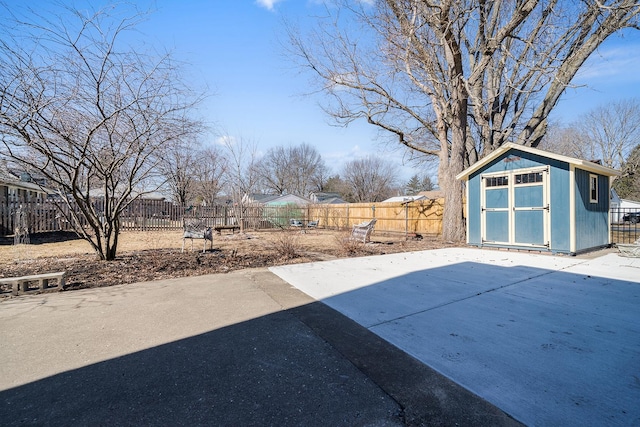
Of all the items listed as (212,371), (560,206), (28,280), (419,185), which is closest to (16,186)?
(28,280)

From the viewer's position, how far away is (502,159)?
894cm

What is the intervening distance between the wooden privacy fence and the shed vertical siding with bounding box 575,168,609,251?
17.6ft

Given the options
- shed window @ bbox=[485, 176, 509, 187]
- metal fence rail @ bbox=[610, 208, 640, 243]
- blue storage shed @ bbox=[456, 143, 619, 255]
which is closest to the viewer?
Answer: blue storage shed @ bbox=[456, 143, 619, 255]

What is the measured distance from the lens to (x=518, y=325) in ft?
10.0

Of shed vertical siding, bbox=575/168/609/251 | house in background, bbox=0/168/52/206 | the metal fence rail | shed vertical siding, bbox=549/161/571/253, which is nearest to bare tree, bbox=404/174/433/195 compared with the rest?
the metal fence rail

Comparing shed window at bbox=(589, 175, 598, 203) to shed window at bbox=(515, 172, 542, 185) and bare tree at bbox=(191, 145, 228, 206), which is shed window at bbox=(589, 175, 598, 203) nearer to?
shed window at bbox=(515, 172, 542, 185)

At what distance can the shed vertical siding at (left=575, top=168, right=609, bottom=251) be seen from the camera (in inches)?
309

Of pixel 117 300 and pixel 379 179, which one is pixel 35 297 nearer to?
pixel 117 300

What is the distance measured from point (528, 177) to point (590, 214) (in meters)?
2.06

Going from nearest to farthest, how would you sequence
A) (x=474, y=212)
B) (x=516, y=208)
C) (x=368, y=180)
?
(x=516, y=208) < (x=474, y=212) < (x=368, y=180)

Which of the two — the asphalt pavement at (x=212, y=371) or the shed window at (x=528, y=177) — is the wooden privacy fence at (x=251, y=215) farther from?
the asphalt pavement at (x=212, y=371)

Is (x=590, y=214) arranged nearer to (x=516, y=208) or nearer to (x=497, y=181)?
(x=516, y=208)

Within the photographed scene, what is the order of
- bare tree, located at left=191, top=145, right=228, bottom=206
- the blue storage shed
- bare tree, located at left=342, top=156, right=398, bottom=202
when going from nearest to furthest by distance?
the blue storage shed, bare tree, located at left=191, top=145, right=228, bottom=206, bare tree, located at left=342, top=156, right=398, bottom=202

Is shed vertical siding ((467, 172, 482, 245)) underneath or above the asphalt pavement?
above
